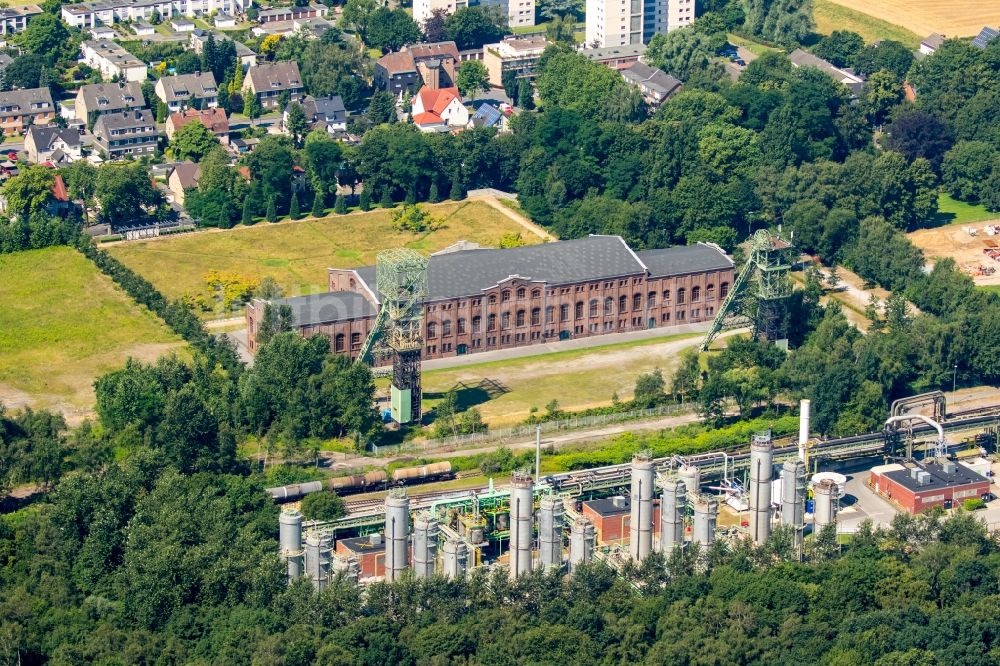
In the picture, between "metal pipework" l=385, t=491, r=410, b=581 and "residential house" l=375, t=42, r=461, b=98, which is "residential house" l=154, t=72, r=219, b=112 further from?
"metal pipework" l=385, t=491, r=410, b=581

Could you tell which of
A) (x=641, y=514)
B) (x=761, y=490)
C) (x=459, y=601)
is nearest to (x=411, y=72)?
(x=761, y=490)

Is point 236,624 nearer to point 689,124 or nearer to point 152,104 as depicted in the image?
point 689,124

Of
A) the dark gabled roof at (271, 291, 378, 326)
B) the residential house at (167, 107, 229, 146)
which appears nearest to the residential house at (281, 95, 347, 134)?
the residential house at (167, 107, 229, 146)

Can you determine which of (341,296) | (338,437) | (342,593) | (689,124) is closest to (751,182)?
(689,124)

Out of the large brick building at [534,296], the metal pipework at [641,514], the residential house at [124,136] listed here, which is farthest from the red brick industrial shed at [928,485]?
the residential house at [124,136]

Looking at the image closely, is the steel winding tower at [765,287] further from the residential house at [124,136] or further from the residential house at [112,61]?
the residential house at [112,61]

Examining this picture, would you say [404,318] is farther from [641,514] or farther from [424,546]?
[424,546]
